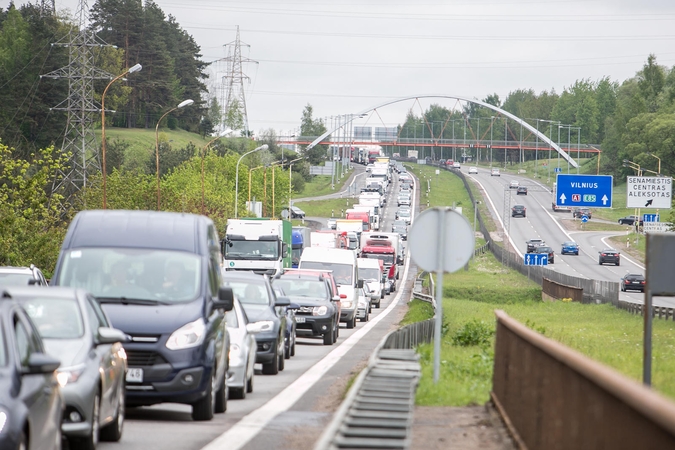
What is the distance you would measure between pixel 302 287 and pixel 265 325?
1125 cm

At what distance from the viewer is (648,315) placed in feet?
43.3

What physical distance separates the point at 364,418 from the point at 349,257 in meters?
36.4

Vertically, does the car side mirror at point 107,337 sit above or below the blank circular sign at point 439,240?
below

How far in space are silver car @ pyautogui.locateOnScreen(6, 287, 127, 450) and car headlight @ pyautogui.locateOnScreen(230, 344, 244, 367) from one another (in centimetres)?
416

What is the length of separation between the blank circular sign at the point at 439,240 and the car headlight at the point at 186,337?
327cm

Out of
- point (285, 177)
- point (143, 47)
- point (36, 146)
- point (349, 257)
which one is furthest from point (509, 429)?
point (143, 47)

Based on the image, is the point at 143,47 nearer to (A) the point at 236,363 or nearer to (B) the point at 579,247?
(B) the point at 579,247

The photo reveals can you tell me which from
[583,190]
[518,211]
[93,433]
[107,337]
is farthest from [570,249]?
[93,433]

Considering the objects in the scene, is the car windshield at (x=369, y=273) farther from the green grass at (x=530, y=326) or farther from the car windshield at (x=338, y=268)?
the car windshield at (x=338, y=268)

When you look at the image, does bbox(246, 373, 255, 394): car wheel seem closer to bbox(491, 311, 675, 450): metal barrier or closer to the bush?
bbox(491, 311, 675, 450): metal barrier

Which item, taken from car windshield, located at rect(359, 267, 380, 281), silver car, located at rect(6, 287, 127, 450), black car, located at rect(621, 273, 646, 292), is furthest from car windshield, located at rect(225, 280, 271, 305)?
black car, located at rect(621, 273, 646, 292)

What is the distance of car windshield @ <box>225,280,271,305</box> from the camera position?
21.7 m

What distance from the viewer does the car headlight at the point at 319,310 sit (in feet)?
98.5

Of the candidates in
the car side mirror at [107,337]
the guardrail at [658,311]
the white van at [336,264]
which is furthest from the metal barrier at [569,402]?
the guardrail at [658,311]
